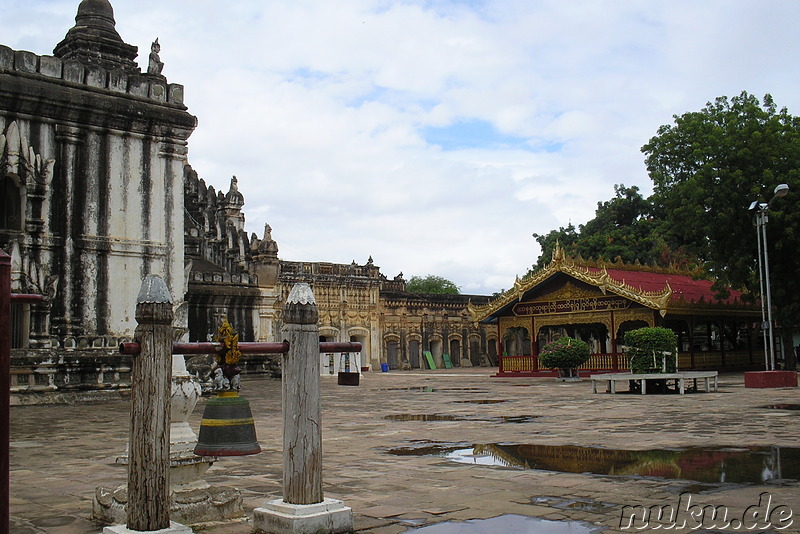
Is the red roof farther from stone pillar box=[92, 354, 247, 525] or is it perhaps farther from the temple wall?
stone pillar box=[92, 354, 247, 525]

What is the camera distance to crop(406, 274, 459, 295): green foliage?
71.4 m

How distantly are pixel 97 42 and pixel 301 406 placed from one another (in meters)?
19.4

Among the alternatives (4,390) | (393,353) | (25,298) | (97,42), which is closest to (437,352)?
(393,353)

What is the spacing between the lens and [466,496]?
20.2ft

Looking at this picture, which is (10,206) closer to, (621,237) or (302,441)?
(302,441)

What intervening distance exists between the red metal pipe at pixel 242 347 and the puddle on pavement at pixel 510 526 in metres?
1.32

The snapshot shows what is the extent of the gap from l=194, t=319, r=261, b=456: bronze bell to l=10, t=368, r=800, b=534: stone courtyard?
0.73 metres

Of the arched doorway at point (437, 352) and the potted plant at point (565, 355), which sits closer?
the potted plant at point (565, 355)

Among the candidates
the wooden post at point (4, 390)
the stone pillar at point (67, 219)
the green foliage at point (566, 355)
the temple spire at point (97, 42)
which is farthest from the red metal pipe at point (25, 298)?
the green foliage at point (566, 355)

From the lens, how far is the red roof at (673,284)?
28.3 metres

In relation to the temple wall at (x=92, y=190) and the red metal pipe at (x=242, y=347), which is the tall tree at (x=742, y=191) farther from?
the red metal pipe at (x=242, y=347)

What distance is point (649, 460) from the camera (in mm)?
7781

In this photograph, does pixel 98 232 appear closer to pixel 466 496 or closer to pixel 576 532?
pixel 466 496

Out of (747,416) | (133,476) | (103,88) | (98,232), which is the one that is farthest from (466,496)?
(103,88)
